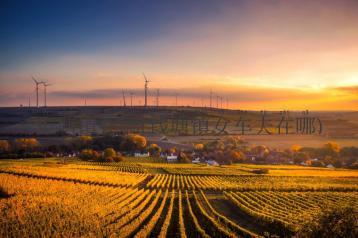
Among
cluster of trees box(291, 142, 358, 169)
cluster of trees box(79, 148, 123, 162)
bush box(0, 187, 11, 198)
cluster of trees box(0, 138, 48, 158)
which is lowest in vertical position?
cluster of trees box(291, 142, 358, 169)

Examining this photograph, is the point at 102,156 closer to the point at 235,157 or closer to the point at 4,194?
the point at 235,157

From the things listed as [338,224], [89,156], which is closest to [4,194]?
[338,224]

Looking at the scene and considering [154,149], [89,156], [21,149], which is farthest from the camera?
[154,149]

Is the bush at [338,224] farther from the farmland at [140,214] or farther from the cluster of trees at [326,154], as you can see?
the cluster of trees at [326,154]

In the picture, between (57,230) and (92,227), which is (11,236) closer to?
(57,230)

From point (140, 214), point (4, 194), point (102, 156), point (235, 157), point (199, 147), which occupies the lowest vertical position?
point (235, 157)

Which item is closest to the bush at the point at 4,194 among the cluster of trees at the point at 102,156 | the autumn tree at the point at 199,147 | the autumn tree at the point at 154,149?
the cluster of trees at the point at 102,156

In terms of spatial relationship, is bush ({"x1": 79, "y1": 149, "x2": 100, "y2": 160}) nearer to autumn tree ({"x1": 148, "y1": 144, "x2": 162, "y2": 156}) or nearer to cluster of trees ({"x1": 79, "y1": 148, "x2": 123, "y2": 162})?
cluster of trees ({"x1": 79, "y1": 148, "x2": 123, "y2": 162})

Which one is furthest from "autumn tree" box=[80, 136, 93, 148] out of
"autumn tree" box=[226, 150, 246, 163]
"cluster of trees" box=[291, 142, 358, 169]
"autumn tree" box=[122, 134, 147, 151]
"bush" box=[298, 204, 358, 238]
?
"bush" box=[298, 204, 358, 238]

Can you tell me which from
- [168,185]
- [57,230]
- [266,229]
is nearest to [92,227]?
[57,230]
